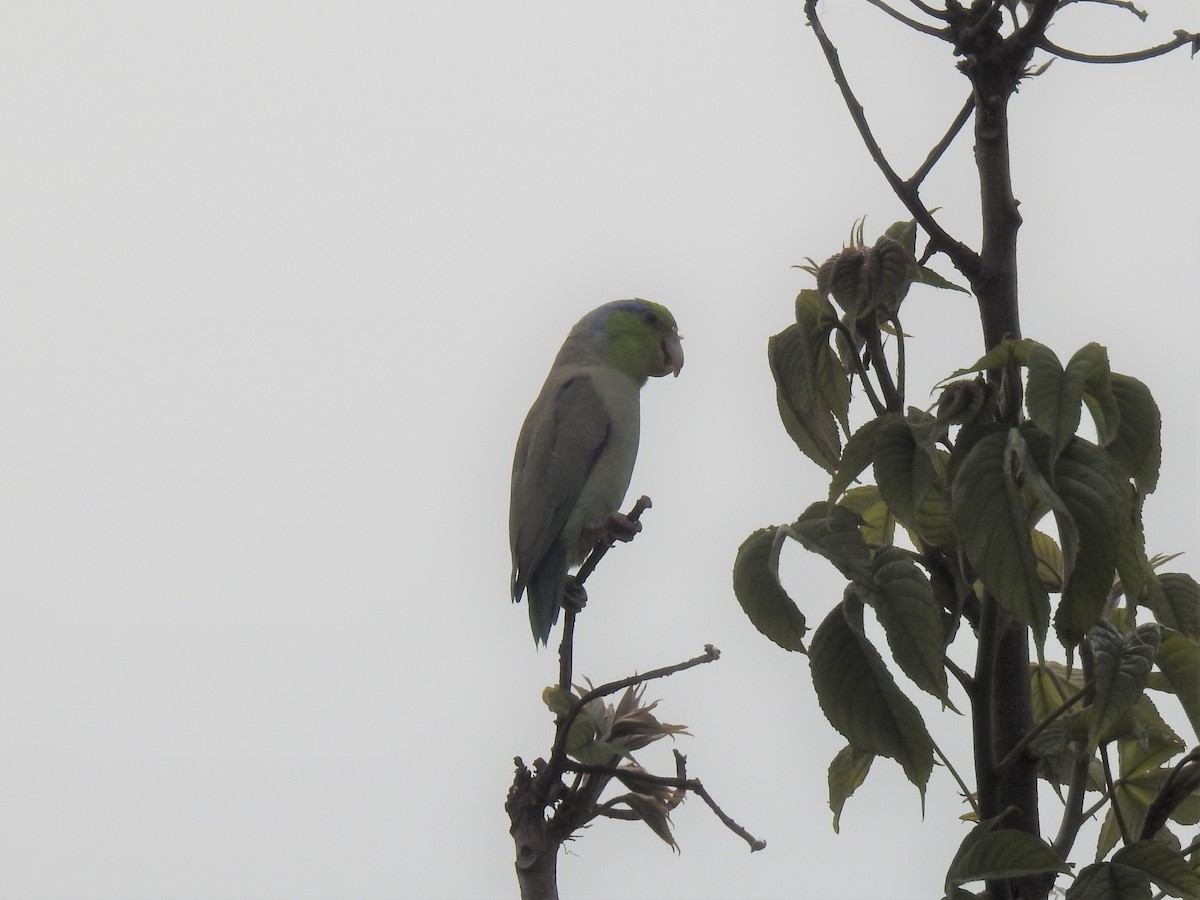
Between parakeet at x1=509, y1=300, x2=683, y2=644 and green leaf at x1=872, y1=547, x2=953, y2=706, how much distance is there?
1817 mm

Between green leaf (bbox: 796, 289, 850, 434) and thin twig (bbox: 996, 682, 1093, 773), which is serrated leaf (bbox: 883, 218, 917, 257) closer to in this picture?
green leaf (bbox: 796, 289, 850, 434)

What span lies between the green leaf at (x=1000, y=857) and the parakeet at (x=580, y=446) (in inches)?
71.4

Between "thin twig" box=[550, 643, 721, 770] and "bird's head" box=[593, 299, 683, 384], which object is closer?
"thin twig" box=[550, 643, 721, 770]

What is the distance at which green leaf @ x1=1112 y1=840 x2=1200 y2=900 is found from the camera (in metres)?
1.51

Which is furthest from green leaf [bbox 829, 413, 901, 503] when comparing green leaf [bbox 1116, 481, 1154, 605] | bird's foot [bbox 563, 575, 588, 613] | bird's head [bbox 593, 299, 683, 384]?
bird's head [bbox 593, 299, 683, 384]

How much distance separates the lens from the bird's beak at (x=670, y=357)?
4.51 metres

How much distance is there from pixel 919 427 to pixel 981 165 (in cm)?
55

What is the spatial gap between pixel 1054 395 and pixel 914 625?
33 cm

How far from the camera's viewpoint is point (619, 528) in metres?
3.42

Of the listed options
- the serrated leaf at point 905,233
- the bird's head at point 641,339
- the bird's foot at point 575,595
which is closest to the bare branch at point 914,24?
the serrated leaf at point 905,233

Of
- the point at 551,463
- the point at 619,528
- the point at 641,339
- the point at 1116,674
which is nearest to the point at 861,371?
the point at 1116,674

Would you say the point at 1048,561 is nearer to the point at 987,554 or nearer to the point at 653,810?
the point at 987,554

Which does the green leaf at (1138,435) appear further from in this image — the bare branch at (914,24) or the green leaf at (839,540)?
the bare branch at (914,24)

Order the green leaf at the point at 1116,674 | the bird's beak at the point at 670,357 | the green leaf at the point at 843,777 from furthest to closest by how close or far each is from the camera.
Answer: the bird's beak at the point at 670,357 → the green leaf at the point at 843,777 → the green leaf at the point at 1116,674
